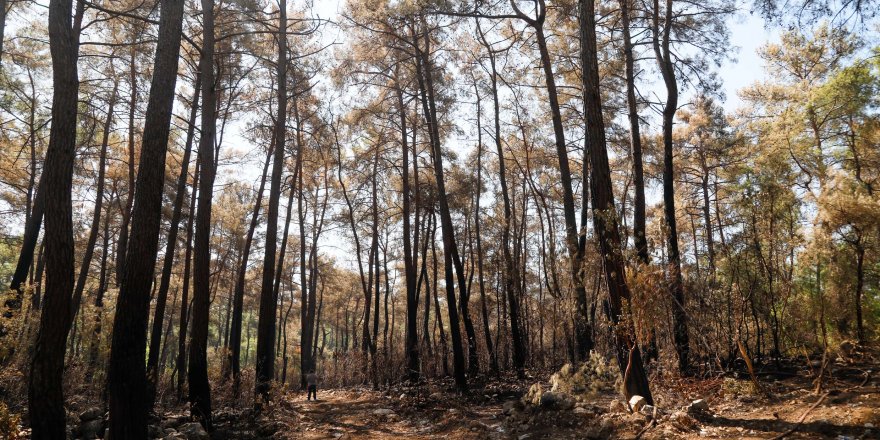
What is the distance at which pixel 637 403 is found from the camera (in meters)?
6.17

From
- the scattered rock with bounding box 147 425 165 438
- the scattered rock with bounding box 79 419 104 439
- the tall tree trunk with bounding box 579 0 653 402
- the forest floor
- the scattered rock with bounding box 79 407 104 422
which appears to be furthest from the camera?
the scattered rock with bounding box 79 407 104 422

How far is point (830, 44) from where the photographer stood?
15508mm

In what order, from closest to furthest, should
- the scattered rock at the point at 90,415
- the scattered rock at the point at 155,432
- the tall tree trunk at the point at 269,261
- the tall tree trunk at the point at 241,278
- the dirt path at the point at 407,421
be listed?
the scattered rock at the point at 155,432 → the dirt path at the point at 407,421 → the scattered rock at the point at 90,415 → the tall tree trunk at the point at 269,261 → the tall tree trunk at the point at 241,278

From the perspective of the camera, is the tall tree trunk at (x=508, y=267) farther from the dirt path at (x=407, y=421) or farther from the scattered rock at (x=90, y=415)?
the scattered rock at (x=90, y=415)

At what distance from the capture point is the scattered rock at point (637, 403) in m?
6.14

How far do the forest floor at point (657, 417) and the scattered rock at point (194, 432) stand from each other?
31 cm

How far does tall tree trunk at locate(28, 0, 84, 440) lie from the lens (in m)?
5.80

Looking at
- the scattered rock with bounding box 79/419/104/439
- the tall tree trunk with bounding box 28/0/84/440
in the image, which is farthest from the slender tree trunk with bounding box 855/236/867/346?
the scattered rock with bounding box 79/419/104/439

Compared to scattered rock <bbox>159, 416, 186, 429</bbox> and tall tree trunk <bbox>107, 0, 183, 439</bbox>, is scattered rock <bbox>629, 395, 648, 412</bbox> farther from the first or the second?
scattered rock <bbox>159, 416, 186, 429</bbox>

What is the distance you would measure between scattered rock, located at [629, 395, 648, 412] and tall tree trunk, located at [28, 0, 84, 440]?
22.1 feet

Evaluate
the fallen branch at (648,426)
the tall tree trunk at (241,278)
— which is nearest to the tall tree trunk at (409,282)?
the tall tree trunk at (241,278)

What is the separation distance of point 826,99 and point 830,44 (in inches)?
155

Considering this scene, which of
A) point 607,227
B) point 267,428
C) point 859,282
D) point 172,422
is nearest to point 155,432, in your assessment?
point 172,422

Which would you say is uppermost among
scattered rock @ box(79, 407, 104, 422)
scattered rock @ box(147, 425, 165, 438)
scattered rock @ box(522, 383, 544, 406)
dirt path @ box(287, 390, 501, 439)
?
scattered rock @ box(522, 383, 544, 406)
